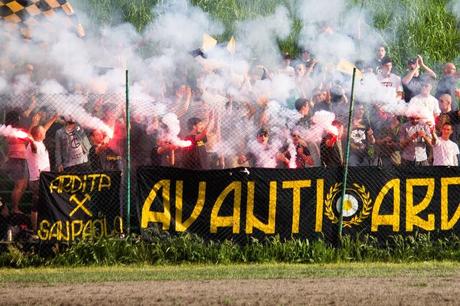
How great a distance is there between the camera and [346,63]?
15266 millimetres

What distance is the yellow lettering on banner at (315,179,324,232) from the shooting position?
39.6 feet

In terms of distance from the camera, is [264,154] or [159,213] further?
[264,154]

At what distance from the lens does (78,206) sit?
38.7ft

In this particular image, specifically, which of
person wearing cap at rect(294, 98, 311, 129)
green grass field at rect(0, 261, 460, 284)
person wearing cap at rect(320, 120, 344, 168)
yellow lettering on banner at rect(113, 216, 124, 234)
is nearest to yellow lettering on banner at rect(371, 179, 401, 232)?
green grass field at rect(0, 261, 460, 284)

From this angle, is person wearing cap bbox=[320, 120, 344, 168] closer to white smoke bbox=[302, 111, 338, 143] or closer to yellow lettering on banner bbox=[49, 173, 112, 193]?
white smoke bbox=[302, 111, 338, 143]

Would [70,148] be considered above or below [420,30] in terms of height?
below

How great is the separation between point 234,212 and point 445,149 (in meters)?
3.70

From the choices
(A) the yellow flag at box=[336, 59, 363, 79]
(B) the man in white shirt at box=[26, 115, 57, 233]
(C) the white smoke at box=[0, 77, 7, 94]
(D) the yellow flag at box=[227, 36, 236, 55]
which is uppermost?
(D) the yellow flag at box=[227, 36, 236, 55]

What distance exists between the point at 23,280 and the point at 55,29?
19.4 feet

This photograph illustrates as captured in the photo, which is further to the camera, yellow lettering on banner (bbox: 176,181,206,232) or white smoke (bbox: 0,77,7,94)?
white smoke (bbox: 0,77,7,94)

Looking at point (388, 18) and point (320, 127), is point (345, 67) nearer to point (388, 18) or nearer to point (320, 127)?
point (320, 127)

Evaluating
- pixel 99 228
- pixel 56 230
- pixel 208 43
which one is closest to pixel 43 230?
pixel 56 230

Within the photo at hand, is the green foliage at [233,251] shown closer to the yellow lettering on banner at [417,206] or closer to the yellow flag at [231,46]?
the yellow lettering on banner at [417,206]

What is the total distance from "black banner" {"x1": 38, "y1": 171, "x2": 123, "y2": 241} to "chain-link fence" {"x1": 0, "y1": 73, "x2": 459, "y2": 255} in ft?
0.05
